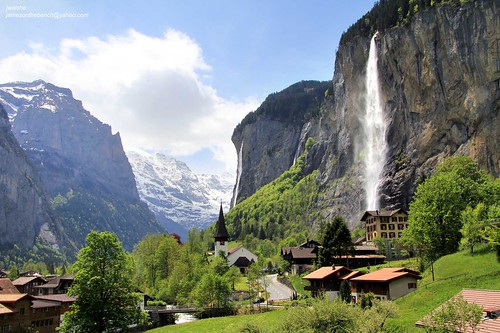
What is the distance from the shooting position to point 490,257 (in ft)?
176

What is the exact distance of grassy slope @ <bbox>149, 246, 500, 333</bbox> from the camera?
143 feet

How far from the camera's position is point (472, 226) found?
184 feet

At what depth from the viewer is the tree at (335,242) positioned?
79812mm

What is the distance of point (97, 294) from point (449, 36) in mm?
102562

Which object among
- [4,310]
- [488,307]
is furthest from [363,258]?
[4,310]

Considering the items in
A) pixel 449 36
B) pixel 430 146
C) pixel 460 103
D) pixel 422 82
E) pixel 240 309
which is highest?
pixel 449 36

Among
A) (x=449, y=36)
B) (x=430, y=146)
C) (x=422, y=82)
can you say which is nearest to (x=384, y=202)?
(x=430, y=146)

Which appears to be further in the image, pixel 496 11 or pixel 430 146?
pixel 430 146

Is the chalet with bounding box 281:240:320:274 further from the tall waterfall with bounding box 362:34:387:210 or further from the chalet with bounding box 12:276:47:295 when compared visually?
the chalet with bounding box 12:276:47:295

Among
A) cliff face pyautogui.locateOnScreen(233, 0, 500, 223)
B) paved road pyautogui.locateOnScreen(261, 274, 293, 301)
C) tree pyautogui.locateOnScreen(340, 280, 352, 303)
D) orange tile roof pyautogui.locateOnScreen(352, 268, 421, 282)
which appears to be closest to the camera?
orange tile roof pyautogui.locateOnScreen(352, 268, 421, 282)

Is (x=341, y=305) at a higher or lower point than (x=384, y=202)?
lower

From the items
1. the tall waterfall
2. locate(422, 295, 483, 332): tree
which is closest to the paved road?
the tall waterfall

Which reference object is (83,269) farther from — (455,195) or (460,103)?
(460,103)

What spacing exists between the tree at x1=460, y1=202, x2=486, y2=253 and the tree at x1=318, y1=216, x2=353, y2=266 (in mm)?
22391
